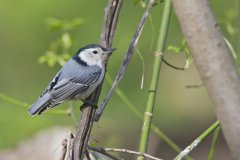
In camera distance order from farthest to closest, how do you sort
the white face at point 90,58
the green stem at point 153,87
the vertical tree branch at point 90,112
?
1. the white face at point 90,58
2. the green stem at point 153,87
3. the vertical tree branch at point 90,112

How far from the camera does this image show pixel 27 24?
4996 millimetres

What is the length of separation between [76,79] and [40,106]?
0.41 m

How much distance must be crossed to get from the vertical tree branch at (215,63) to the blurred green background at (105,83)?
338 centimetres

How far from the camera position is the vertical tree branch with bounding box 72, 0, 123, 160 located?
1.19 meters

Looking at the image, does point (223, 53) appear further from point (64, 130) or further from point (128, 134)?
point (128, 134)

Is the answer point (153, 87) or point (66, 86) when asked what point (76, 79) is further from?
point (153, 87)

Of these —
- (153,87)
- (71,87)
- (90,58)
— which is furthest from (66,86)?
(153,87)

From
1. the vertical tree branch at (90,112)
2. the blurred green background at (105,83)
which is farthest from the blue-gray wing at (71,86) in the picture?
the blurred green background at (105,83)

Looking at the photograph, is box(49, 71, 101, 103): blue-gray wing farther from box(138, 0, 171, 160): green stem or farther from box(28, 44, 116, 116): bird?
box(138, 0, 171, 160): green stem

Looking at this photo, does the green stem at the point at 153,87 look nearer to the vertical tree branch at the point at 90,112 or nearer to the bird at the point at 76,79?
the vertical tree branch at the point at 90,112

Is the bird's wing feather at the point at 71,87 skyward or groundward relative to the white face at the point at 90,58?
groundward

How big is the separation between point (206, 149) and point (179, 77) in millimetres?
636

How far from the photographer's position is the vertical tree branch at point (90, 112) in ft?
3.91

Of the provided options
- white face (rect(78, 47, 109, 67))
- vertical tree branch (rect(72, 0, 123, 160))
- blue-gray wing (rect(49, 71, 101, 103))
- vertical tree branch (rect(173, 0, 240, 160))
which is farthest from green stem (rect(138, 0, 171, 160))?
white face (rect(78, 47, 109, 67))
